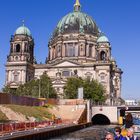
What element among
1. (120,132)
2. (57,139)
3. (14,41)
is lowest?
(57,139)

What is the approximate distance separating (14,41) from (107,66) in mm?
31506

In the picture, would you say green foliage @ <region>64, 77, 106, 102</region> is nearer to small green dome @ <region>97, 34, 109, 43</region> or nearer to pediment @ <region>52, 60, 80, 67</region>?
pediment @ <region>52, 60, 80, 67</region>

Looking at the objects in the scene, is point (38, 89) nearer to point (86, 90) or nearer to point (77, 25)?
point (86, 90)

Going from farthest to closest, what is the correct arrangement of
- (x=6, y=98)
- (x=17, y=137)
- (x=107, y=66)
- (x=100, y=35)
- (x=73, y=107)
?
(x=100, y=35) → (x=107, y=66) → (x=73, y=107) → (x=6, y=98) → (x=17, y=137)

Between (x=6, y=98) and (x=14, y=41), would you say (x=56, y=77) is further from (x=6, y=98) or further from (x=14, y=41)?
(x=6, y=98)

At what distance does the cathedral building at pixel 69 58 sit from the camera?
124m

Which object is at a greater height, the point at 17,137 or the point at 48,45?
the point at 48,45

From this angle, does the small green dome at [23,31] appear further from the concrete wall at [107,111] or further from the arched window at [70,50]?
the concrete wall at [107,111]

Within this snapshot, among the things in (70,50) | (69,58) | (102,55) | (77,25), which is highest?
(77,25)

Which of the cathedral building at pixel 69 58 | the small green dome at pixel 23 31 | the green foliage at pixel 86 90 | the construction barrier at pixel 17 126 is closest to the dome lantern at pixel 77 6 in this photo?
the cathedral building at pixel 69 58

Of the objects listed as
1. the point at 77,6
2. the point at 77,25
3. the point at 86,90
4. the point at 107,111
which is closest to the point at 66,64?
the point at 77,25

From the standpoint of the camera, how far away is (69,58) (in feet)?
436

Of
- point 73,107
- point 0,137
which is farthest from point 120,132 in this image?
point 73,107

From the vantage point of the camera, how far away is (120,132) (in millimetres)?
13836
